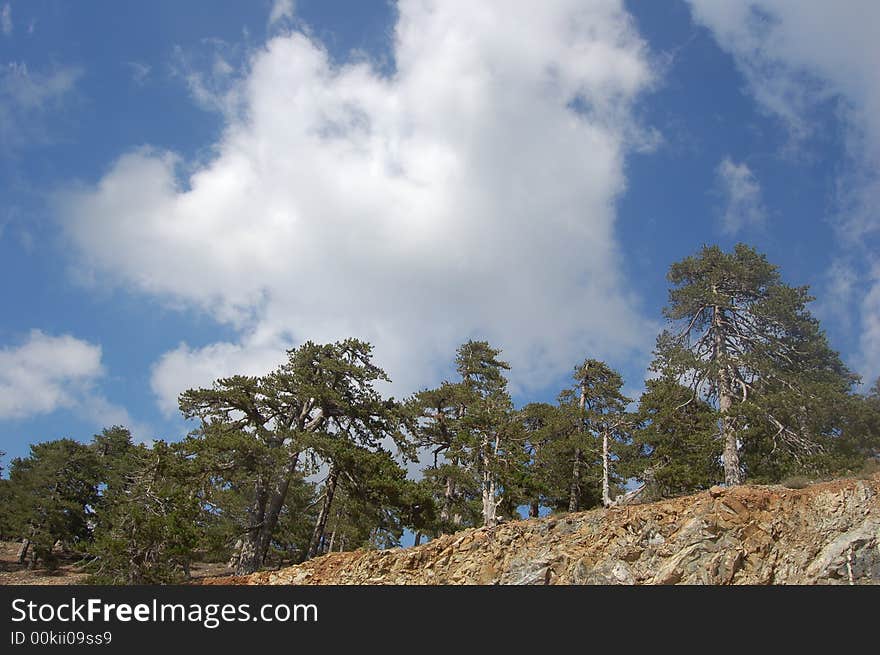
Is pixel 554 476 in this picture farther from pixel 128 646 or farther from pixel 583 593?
pixel 128 646

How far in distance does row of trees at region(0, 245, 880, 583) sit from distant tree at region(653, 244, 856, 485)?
9cm

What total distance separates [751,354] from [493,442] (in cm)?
1460

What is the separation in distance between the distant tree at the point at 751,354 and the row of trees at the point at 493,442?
0.29ft

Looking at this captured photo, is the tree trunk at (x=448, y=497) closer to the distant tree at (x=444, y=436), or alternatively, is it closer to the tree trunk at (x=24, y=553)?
the distant tree at (x=444, y=436)

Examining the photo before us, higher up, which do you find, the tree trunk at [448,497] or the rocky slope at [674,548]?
the tree trunk at [448,497]

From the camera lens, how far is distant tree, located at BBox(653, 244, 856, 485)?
82.1ft

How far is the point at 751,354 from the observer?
29.3m

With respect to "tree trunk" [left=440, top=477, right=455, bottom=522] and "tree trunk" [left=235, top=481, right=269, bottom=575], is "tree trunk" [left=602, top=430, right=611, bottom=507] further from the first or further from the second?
"tree trunk" [left=235, top=481, right=269, bottom=575]

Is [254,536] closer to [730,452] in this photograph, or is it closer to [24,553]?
[730,452]

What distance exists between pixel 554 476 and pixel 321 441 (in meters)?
13.9

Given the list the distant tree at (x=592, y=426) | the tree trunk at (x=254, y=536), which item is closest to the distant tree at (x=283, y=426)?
the tree trunk at (x=254, y=536)

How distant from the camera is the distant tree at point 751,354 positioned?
82.1 feet

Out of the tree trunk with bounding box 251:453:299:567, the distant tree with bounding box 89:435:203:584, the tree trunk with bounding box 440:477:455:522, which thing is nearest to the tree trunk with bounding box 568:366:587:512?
the tree trunk with bounding box 440:477:455:522

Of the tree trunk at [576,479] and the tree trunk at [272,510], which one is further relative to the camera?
the tree trunk at [576,479]
